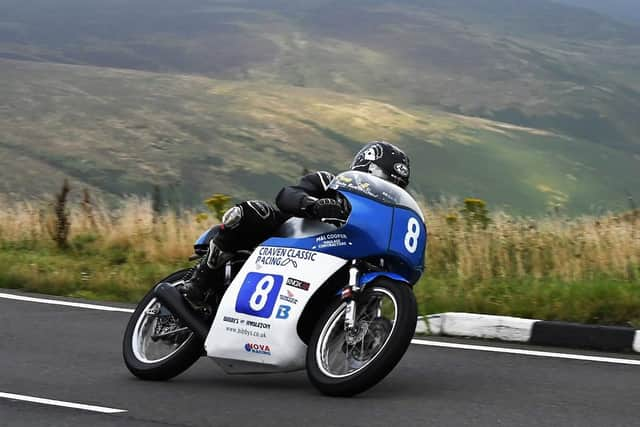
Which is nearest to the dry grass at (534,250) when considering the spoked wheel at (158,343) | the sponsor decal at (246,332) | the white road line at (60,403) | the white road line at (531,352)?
the white road line at (531,352)

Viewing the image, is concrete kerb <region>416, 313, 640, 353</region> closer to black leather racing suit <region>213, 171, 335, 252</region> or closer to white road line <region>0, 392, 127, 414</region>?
black leather racing suit <region>213, 171, 335, 252</region>

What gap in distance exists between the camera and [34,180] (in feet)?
237

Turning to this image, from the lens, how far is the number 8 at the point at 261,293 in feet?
24.1

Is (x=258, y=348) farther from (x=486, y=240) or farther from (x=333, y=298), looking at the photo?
(x=486, y=240)

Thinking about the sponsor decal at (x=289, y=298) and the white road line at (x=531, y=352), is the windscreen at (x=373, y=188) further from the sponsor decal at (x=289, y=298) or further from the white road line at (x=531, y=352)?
the white road line at (x=531, y=352)

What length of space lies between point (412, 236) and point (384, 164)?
19.2 inches

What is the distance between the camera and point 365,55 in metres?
154

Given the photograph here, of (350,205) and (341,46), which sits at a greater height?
Result: (350,205)

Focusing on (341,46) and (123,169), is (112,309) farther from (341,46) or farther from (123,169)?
(341,46)

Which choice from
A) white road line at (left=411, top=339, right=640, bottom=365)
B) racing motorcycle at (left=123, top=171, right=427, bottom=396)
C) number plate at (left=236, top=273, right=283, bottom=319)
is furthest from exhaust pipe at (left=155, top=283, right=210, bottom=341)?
white road line at (left=411, top=339, right=640, bottom=365)

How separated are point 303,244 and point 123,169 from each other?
234 ft

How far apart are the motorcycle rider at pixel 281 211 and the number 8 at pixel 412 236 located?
326mm

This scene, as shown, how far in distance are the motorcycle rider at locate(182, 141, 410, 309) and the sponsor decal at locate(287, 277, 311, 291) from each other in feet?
1.20

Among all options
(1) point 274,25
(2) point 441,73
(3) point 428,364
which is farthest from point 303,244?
(1) point 274,25
